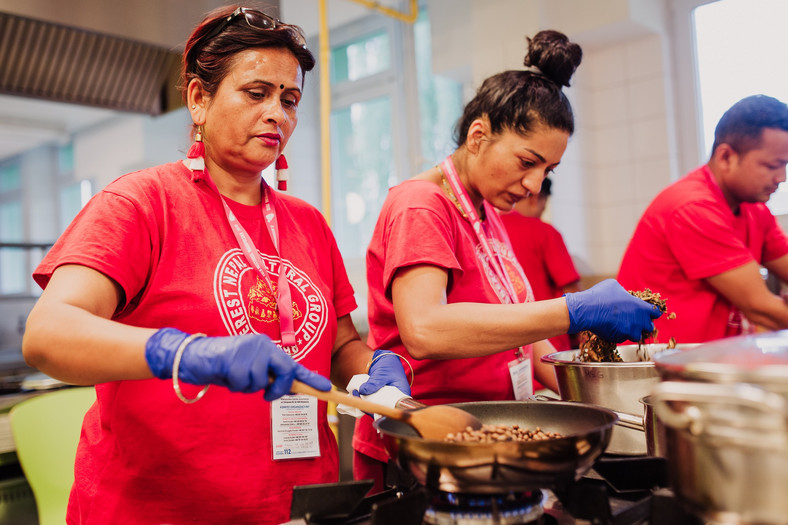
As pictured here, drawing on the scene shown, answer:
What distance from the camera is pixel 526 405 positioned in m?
1.12

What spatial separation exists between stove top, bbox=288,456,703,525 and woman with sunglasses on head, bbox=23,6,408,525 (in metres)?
0.17

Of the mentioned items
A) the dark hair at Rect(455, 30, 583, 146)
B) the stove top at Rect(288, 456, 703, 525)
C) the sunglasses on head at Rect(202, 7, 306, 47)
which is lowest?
the stove top at Rect(288, 456, 703, 525)

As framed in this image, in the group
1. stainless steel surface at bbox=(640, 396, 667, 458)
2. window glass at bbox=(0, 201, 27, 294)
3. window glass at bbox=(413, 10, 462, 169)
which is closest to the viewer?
stainless steel surface at bbox=(640, 396, 667, 458)

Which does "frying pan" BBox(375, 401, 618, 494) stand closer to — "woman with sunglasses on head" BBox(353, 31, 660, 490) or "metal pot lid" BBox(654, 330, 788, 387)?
"metal pot lid" BBox(654, 330, 788, 387)

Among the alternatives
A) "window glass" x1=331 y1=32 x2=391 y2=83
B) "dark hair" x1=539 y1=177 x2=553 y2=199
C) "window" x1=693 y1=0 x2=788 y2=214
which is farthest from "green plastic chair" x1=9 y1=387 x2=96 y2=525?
"window glass" x1=331 y1=32 x2=391 y2=83

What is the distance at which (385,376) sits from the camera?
3.98 ft

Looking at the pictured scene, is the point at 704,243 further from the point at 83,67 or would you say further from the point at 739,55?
the point at 83,67

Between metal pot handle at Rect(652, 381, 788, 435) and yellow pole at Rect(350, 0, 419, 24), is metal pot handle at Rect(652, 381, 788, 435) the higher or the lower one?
the lower one

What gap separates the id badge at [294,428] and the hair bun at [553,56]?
93 centimetres

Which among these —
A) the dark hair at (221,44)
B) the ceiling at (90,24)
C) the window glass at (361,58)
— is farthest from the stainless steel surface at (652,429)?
the window glass at (361,58)

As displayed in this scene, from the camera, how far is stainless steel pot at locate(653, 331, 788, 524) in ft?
1.98

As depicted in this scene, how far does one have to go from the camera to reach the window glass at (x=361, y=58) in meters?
4.82

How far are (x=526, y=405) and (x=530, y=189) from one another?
560 millimetres

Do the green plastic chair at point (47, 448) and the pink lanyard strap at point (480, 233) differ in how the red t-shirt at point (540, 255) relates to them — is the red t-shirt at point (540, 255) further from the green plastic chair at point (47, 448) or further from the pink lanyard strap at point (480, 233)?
the green plastic chair at point (47, 448)
